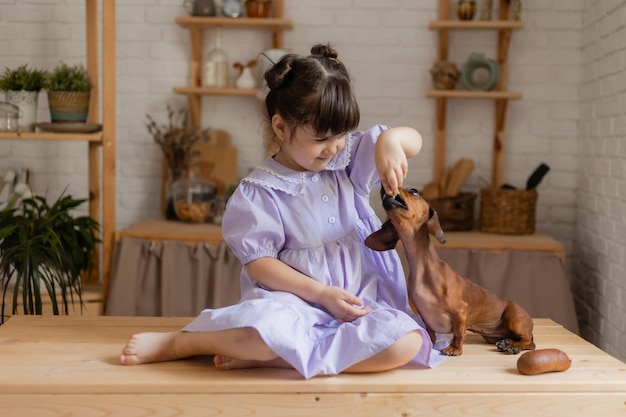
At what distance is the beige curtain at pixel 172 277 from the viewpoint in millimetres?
3363

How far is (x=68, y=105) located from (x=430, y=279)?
1968 millimetres

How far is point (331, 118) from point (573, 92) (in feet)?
7.70

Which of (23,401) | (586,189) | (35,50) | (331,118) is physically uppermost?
Answer: (35,50)

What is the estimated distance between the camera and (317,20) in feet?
12.9

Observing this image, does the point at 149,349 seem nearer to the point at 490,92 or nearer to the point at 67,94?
the point at 67,94

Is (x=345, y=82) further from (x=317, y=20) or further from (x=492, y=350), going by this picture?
(x=317, y=20)

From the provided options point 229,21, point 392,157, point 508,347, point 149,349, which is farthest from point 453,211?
point 149,349

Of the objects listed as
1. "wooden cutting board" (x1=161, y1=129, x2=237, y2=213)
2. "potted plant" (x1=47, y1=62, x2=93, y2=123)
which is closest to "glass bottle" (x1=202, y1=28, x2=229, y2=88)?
"wooden cutting board" (x1=161, y1=129, x2=237, y2=213)

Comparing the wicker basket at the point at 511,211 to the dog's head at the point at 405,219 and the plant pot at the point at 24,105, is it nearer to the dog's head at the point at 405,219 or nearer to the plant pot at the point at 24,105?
the dog's head at the point at 405,219

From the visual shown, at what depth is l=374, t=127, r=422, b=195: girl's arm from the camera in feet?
6.18

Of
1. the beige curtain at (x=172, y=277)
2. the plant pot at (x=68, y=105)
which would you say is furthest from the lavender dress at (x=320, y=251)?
the plant pot at (x=68, y=105)

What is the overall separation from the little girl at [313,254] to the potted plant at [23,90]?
159 cm

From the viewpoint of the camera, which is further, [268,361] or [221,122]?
[221,122]

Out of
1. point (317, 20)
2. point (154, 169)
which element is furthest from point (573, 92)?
point (154, 169)
